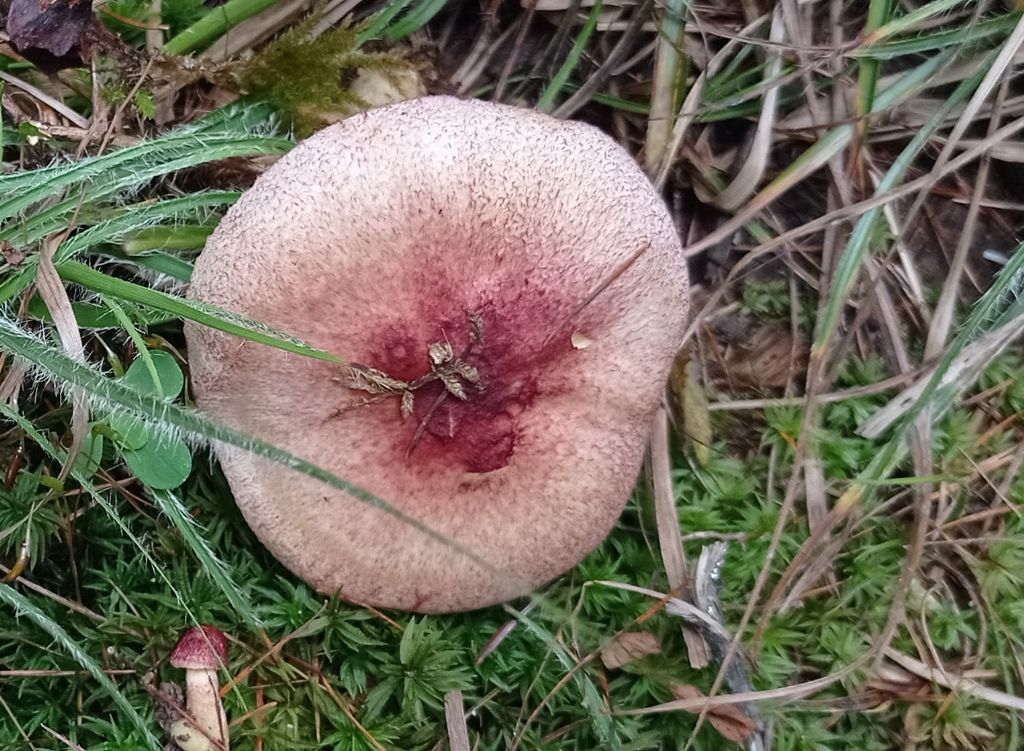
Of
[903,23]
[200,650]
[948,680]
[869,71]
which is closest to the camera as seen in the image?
[200,650]

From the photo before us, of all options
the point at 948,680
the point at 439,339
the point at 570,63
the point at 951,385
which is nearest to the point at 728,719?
the point at 948,680

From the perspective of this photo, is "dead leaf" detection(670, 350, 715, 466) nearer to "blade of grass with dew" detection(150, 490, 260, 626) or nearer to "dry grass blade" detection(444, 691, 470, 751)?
"dry grass blade" detection(444, 691, 470, 751)

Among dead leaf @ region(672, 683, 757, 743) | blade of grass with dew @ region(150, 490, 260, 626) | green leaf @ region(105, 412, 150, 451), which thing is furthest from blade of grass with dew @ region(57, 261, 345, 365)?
dead leaf @ region(672, 683, 757, 743)

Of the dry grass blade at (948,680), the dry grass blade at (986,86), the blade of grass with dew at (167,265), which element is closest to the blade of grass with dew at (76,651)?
the blade of grass with dew at (167,265)

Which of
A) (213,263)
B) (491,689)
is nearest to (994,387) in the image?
(491,689)

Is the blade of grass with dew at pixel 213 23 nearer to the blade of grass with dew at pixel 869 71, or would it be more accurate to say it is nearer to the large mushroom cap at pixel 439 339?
the large mushroom cap at pixel 439 339

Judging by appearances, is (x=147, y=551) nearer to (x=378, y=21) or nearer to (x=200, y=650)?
(x=200, y=650)

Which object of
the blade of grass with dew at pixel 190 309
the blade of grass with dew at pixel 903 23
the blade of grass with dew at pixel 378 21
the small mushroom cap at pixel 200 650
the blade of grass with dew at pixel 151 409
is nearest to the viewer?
the blade of grass with dew at pixel 151 409

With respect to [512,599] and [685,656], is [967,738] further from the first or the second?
[512,599]
